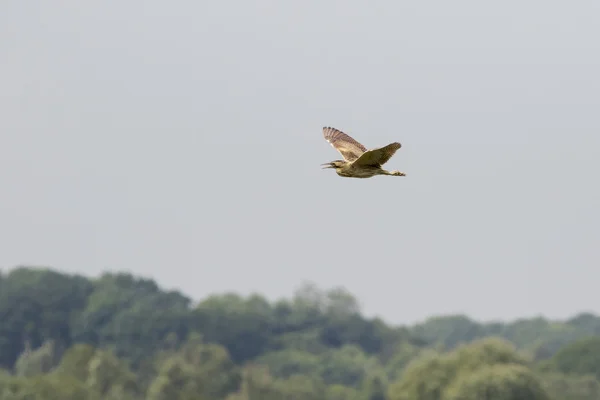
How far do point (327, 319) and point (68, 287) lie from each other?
92.6 ft

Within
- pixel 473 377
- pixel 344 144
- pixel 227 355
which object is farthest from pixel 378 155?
pixel 227 355

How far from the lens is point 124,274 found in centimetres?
19950

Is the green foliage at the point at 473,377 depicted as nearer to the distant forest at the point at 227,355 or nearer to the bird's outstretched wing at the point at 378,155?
the distant forest at the point at 227,355

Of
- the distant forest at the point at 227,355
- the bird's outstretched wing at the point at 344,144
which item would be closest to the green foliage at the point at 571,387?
the distant forest at the point at 227,355

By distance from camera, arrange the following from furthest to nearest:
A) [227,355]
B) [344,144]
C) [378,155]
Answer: [227,355] → [344,144] → [378,155]

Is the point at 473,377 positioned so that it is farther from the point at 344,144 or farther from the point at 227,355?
the point at 344,144

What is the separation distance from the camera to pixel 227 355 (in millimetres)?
132375

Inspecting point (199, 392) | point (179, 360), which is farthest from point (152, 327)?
point (199, 392)

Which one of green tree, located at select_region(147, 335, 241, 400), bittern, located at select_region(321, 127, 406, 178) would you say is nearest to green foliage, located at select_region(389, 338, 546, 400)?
green tree, located at select_region(147, 335, 241, 400)

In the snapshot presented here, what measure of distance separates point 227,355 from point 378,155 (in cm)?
11121

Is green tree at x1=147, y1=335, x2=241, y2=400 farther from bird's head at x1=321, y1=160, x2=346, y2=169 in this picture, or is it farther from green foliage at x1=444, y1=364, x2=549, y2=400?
bird's head at x1=321, y1=160, x2=346, y2=169

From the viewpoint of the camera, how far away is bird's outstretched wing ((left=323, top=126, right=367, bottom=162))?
24281 mm

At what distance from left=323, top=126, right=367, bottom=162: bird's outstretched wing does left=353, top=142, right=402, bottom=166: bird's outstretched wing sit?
53.6 inches

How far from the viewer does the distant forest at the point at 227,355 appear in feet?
324
